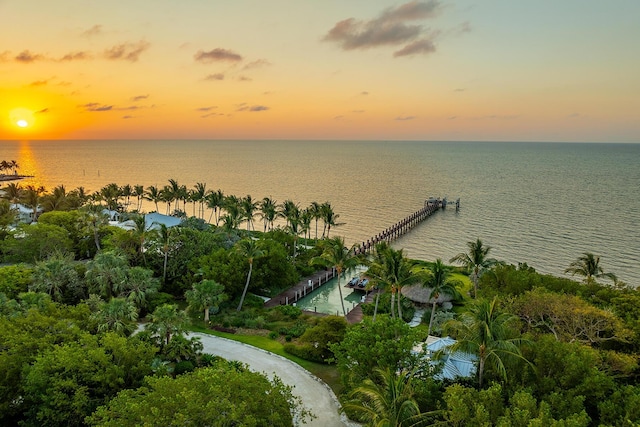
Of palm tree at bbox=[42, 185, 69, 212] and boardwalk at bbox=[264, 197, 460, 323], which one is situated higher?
palm tree at bbox=[42, 185, 69, 212]

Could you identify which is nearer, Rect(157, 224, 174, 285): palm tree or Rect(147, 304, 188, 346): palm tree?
Rect(147, 304, 188, 346): palm tree

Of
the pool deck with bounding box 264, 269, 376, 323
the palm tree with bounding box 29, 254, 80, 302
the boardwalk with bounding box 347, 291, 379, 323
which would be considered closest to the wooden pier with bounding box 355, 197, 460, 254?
the pool deck with bounding box 264, 269, 376, 323

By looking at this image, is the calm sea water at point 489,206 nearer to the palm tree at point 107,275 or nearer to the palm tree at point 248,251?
the palm tree at point 248,251

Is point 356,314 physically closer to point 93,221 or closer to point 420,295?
point 420,295

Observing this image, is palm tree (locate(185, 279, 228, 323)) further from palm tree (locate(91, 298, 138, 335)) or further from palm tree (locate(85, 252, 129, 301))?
palm tree (locate(91, 298, 138, 335))

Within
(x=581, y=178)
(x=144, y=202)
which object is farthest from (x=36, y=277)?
(x=581, y=178)

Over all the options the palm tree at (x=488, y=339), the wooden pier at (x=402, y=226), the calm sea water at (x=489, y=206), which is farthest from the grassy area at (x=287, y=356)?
the calm sea water at (x=489, y=206)

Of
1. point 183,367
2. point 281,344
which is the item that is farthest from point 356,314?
point 183,367

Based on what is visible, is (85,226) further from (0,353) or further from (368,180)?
(368,180)
